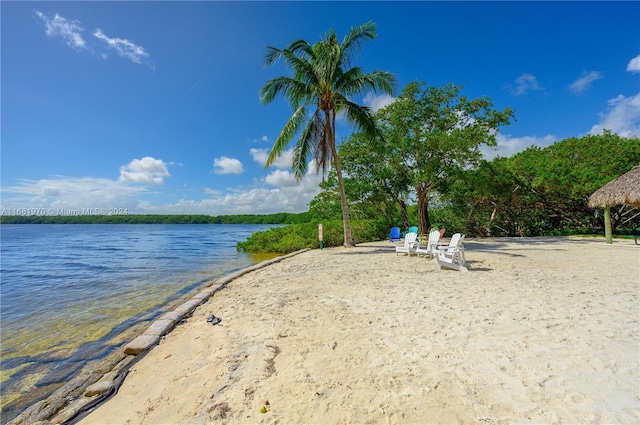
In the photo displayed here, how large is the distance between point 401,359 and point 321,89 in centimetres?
1170

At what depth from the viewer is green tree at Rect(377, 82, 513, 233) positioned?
13750mm

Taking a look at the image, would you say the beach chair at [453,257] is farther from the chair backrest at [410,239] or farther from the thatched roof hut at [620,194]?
the thatched roof hut at [620,194]

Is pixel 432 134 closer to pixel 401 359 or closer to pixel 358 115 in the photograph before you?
pixel 358 115

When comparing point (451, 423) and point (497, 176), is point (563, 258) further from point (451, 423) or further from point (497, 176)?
point (451, 423)

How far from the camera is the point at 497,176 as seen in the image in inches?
→ 613

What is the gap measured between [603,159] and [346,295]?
19.1 metres

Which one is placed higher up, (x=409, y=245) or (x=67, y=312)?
(x=409, y=245)

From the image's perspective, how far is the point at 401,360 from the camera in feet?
9.87

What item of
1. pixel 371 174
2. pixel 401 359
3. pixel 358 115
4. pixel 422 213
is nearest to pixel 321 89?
pixel 358 115

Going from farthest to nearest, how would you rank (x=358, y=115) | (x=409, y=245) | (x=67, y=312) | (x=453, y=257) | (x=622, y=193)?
(x=358, y=115)
(x=622, y=193)
(x=409, y=245)
(x=453, y=257)
(x=67, y=312)

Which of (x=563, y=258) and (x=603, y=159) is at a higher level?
(x=603, y=159)

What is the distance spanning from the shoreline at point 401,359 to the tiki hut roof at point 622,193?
28.0 ft

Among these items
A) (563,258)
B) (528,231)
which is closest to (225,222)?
(528,231)

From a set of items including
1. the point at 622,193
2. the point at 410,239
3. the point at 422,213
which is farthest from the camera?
the point at 422,213
